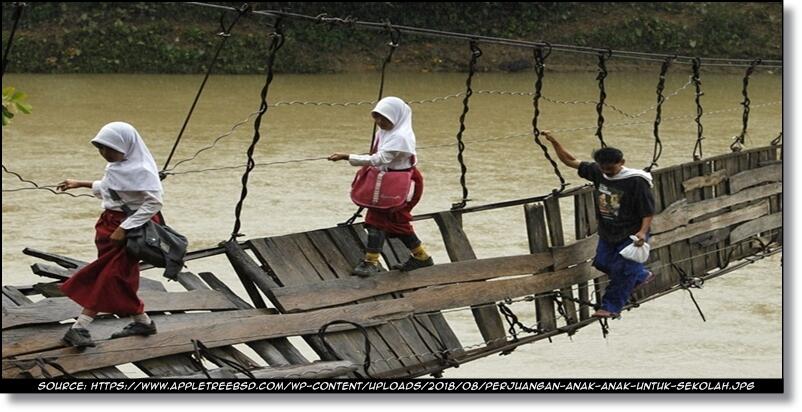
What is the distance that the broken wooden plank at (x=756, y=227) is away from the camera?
5.40m

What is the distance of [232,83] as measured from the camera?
607 inches

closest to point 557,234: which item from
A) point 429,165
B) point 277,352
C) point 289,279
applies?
point 289,279

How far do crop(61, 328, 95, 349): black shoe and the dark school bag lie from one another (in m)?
0.22

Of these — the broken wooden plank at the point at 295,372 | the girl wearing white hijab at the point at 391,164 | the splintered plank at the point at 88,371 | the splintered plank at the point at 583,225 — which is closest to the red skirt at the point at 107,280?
the splintered plank at the point at 88,371

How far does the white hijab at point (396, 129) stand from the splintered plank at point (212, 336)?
1.47ft

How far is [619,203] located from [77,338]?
189 centimetres

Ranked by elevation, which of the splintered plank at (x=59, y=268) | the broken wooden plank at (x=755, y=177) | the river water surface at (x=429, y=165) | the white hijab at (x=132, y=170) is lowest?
the river water surface at (x=429, y=165)

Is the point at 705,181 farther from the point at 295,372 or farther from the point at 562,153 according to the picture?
the point at 295,372

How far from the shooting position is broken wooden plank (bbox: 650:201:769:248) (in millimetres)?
4863

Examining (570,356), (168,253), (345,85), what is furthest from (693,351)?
(345,85)

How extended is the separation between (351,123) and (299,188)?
Result: 3.34m

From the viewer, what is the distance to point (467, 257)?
4.19m

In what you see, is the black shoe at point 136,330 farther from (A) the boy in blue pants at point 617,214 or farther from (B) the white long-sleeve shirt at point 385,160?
(A) the boy in blue pants at point 617,214

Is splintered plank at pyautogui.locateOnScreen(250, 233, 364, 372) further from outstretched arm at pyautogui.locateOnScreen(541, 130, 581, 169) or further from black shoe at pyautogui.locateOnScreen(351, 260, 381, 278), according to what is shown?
outstretched arm at pyautogui.locateOnScreen(541, 130, 581, 169)
